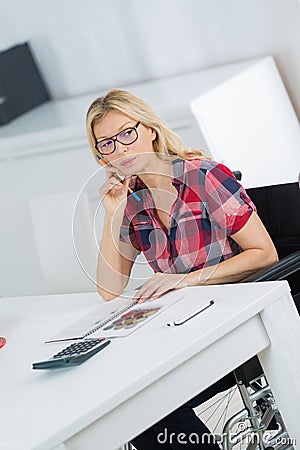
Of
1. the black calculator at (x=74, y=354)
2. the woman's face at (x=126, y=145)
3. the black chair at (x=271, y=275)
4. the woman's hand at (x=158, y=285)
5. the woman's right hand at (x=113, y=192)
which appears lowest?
the black chair at (x=271, y=275)

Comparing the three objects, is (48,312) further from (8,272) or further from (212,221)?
(8,272)

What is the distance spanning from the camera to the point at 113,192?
7.63 ft

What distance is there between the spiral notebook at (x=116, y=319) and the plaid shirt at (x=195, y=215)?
228 mm

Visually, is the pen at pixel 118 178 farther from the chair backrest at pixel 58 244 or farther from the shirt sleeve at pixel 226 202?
the chair backrest at pixel 58 244

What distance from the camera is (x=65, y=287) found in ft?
8.95

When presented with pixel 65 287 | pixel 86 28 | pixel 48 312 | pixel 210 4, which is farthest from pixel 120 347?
pixel 86 28

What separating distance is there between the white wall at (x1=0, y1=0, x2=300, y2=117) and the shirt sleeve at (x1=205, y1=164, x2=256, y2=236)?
4.75ft

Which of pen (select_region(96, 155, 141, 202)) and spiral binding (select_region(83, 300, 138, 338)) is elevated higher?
pen (select_region(96, 155, 141, 202))

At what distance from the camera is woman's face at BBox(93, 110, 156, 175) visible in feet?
7.38

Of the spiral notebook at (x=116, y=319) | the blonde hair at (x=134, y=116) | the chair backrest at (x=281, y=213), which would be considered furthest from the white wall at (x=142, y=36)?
the spiral notebook at (x=116, y=319)

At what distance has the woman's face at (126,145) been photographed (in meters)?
2.25

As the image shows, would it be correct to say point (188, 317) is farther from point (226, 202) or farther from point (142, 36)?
point (142, 36)

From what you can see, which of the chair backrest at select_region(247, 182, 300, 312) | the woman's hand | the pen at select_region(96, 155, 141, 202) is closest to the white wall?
the chair backrest at select_region(247, 182, 300, 312)

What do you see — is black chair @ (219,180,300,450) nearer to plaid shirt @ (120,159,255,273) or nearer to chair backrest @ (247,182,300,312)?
chair backrest @ (247,182,300,312)
